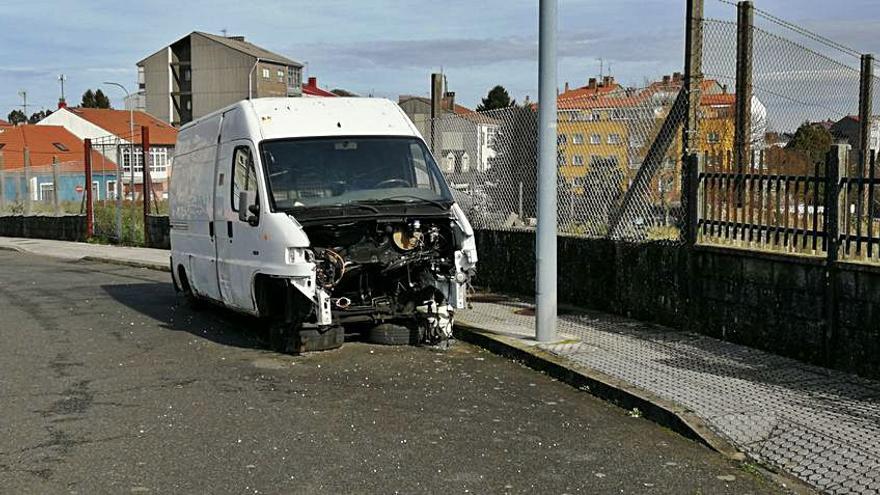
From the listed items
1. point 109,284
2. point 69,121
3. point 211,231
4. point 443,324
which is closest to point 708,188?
point 443,324

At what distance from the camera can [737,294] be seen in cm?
923

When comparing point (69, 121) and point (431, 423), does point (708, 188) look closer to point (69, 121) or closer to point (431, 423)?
point (431, 423)

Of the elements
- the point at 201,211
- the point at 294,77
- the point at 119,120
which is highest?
the point at 294,77

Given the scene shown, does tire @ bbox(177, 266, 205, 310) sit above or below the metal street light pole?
below

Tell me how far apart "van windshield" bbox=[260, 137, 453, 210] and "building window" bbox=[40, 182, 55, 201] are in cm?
2414

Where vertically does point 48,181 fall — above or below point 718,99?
below

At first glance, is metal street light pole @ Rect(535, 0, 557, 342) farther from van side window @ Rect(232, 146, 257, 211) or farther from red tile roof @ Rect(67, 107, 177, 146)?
red tile roof @ Rect(67, 107, 177, 146)

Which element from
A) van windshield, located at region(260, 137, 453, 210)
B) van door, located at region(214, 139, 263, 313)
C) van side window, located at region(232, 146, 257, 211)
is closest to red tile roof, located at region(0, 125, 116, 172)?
van door, located at region(214, 139, 263, 313)

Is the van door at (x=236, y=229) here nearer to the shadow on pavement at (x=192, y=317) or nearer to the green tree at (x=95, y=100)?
the shadow on pavement at (x=192, y=317)

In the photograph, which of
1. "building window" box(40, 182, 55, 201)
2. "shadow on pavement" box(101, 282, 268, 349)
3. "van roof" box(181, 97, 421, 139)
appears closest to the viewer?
"van roof" box(181, 97, 421, 139)

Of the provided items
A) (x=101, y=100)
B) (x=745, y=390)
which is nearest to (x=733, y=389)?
(x=745, y=390)

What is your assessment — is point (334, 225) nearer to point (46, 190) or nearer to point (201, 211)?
point (201, 211)

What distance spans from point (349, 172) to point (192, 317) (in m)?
3.70

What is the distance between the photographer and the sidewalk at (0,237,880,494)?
19.6 feet
